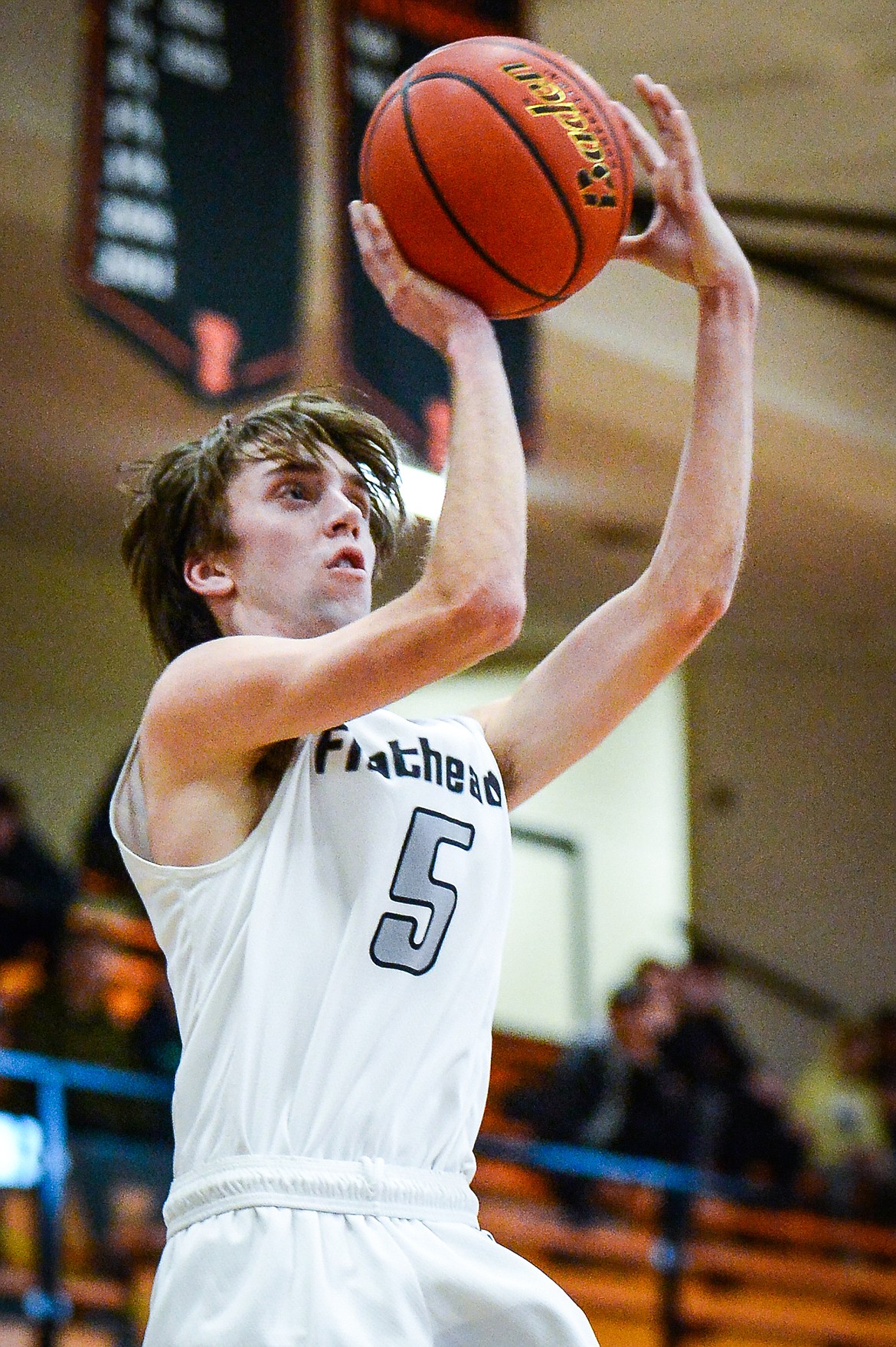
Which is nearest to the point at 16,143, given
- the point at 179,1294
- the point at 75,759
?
the point at 179,1294

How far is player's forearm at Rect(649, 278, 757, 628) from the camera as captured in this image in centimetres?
214

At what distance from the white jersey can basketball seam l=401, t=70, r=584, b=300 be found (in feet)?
1.85

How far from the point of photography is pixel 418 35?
4992 mm

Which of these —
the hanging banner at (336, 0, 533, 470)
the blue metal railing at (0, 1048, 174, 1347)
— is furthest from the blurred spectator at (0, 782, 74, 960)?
the hanging banner at (336, 0, 533, 470)

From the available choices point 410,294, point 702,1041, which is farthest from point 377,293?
point 702,1041

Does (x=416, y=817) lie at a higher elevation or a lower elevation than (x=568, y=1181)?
higher

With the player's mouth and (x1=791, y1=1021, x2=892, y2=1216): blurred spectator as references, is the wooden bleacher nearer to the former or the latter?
(x1=791, y1=1021, x2=892, y2=1216): blurred spectator

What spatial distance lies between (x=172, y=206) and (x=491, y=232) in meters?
2.68

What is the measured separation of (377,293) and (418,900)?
10.6 ft

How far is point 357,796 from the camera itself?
6.53ft

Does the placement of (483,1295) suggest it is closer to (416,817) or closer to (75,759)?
(416,817)

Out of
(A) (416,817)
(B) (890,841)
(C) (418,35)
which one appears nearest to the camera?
(A) (416,817)

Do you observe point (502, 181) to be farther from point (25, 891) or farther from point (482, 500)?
point (25, 891)

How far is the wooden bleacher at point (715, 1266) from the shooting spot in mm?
6703
